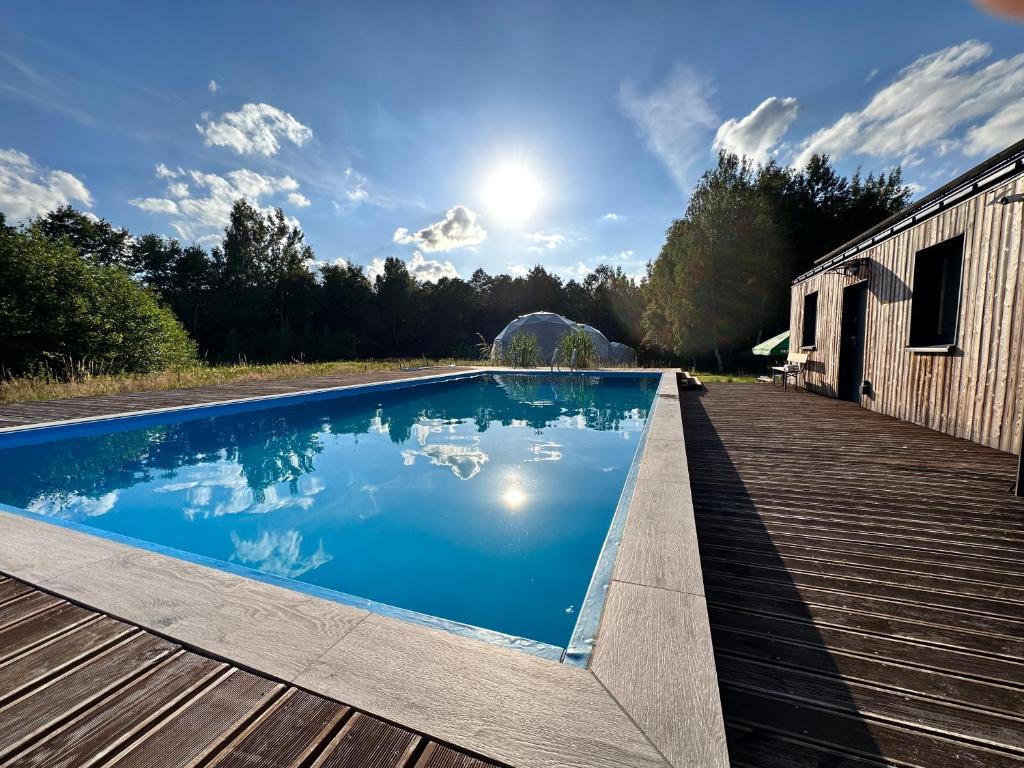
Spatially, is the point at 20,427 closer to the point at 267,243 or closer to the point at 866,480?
the point at 866,480

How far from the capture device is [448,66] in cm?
750

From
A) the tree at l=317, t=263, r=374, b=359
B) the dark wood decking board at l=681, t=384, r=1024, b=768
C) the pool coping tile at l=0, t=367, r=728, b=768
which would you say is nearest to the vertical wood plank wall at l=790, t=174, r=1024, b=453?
the dark wood decking board at l=681, t=384, r=1024, b=768

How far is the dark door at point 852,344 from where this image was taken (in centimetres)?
599

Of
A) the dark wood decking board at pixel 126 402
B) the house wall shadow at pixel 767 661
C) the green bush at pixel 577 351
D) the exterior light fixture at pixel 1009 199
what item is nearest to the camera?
the house wall shadow at pixel 767 661

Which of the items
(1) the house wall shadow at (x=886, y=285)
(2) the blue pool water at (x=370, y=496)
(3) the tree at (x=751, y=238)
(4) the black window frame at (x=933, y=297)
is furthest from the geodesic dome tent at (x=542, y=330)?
(4) the black window frame at (x=933, y=297)

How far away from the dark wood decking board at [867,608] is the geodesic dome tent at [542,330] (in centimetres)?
1528

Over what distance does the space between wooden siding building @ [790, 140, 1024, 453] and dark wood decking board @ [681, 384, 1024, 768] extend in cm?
78

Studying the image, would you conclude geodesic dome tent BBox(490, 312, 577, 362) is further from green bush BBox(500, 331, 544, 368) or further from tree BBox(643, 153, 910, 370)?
tree BBox(643, 153, 910, 370)

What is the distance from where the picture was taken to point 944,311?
4.53 metres

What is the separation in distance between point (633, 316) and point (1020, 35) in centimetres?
2085

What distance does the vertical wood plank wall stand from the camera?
11.0 feet

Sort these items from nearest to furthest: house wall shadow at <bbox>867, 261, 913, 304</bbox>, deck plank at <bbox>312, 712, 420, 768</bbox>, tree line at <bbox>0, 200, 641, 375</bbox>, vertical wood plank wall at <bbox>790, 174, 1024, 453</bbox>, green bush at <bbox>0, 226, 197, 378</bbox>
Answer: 1. deck plank at <bbox>312, 712, 420, 768</bbox>
2. vertical wood plank wall at <bbox>790, 174, 1024, 453</bbox>
3. house wall shadow at <bbox>867, 261, 913, 304</bbox>
4. green bush at <bbox>0, 226, 197, 378</bbox>
5. tree line at <bbox>0, 200, 641, 375</bbox>

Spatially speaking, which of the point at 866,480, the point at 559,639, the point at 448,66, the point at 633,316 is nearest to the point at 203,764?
the point at 559,639

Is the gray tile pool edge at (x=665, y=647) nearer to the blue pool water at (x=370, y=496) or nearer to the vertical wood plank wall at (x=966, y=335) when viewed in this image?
the blue pool water at (x=370, y=496)
